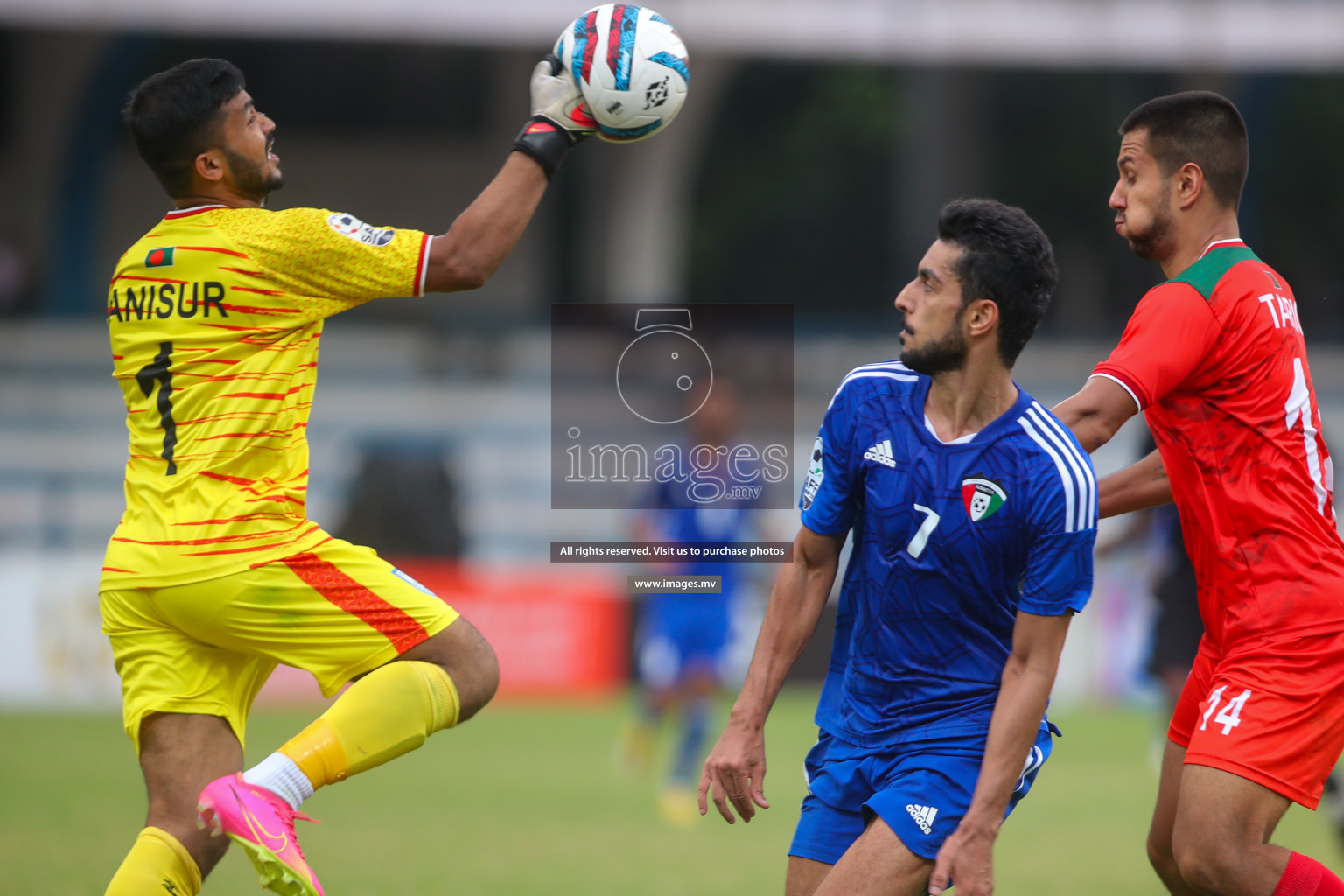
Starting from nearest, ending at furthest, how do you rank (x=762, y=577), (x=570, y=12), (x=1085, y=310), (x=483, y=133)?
(x=762, y=577), (x=570, y=12), (x=483, y=133), (x=1085, y=310)

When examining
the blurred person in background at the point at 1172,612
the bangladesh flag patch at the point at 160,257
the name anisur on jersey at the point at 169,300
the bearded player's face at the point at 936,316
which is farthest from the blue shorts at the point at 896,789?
the blurred person in background at the point at 1172,612

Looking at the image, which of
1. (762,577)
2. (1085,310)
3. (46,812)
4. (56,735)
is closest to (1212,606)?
(46,812)

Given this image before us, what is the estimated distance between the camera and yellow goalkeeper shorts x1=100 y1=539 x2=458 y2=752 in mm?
3979

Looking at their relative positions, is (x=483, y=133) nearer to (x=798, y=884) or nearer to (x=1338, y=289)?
(x=1338, y=289)

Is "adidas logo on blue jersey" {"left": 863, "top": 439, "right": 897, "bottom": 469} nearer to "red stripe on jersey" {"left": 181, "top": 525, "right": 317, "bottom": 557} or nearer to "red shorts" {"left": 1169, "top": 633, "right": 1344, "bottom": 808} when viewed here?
"red shorts" {"left": 1169, "top": 633, "right": 1344, "bottom": 808}

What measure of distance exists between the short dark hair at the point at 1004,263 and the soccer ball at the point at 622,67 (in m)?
1.02

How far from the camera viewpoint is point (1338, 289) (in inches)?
933

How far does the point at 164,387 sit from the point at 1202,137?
9.65 feet

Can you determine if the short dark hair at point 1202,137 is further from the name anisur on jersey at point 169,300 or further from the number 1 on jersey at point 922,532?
the name anisur on jersey at point 169,300

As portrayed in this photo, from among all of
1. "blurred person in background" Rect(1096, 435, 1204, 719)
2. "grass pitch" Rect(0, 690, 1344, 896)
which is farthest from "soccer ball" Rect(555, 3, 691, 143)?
"blurred person in background" Rect(1096, 435, 1204, 719)

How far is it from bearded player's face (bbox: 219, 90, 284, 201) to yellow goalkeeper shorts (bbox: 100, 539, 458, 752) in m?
1.04

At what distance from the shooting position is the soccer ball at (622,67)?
4230 millimetres

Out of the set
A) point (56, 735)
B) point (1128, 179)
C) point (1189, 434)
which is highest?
point (1128, 179)

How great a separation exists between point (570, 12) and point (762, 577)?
851cm
